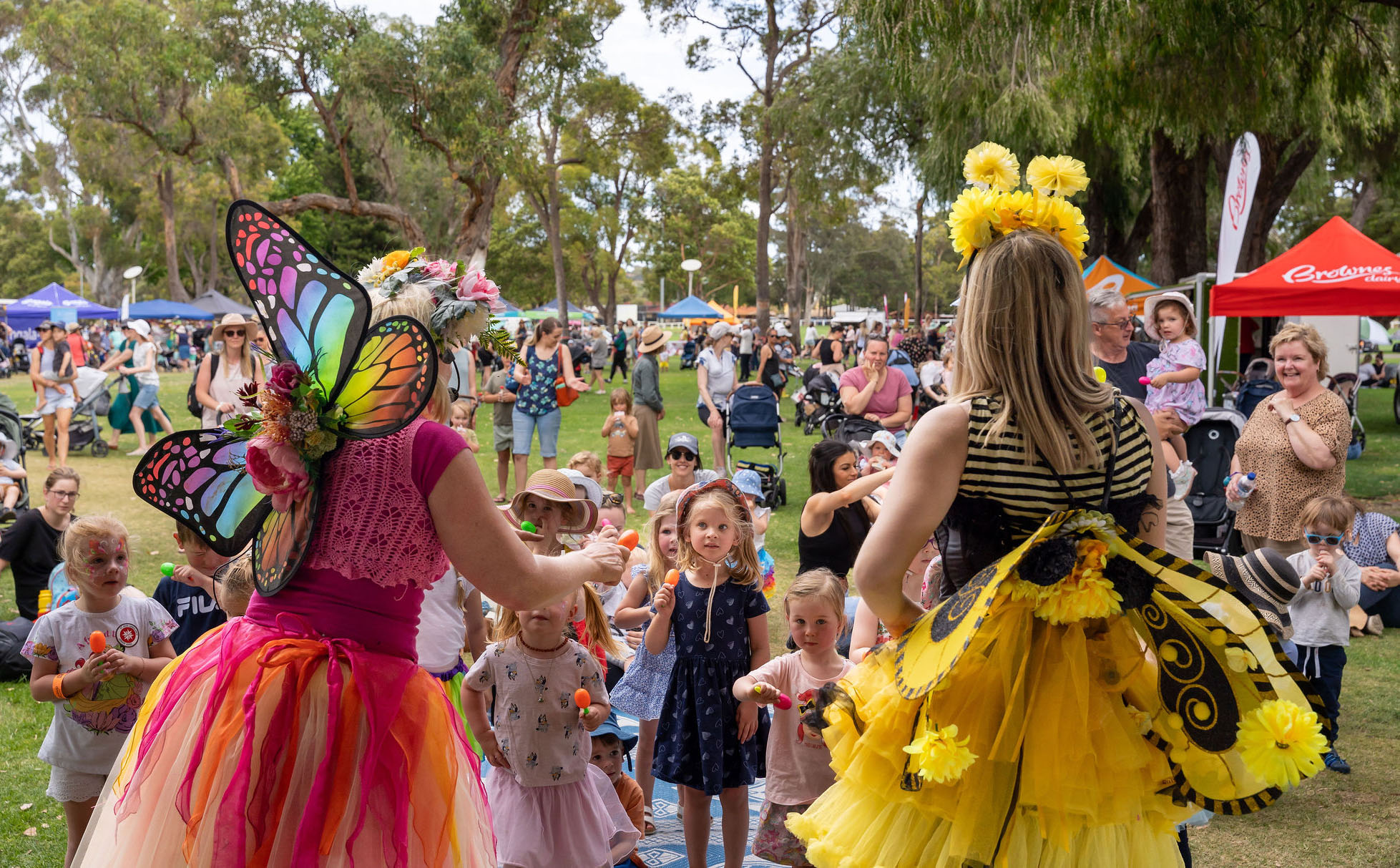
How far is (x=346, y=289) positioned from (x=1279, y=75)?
9076 millimetres

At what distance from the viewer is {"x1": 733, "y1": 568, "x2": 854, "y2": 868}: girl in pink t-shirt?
3633mm

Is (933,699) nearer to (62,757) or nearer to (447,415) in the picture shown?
(447,415)

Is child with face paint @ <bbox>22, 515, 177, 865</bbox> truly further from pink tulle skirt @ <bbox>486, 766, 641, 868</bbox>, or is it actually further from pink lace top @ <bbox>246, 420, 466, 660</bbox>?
pink lace top @ <bbox>246, 420, 466, 660</bbox>

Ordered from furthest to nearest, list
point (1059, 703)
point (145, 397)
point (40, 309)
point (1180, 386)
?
point (40, 309) → point (145, 397) → point (1180, 386) → point (1059, 703)

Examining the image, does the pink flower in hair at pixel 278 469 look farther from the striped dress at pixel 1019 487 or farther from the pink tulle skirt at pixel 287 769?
the striped dress at pixel 1019 487

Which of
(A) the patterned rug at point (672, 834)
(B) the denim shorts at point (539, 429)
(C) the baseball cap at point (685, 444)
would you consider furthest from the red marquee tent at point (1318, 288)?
(A) the patterned rug at point (672, 834)

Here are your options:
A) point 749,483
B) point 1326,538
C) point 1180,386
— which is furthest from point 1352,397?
point 749,483

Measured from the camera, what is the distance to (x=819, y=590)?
3.83 m

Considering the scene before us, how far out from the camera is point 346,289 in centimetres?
229

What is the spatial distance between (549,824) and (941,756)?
1890 millimetres

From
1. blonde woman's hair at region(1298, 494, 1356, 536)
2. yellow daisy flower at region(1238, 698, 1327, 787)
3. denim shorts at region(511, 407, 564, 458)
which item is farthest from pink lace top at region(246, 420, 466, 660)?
denim shorts at region(511, 407, 564, 458)

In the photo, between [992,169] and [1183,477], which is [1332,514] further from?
[992,169]

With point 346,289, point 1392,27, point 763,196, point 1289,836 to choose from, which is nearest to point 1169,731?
point 346,289

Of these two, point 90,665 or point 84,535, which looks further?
point 84,535
